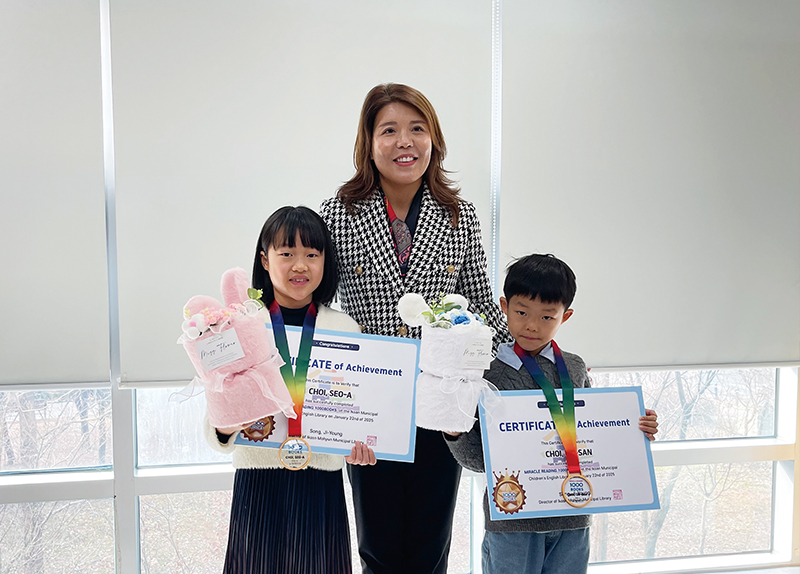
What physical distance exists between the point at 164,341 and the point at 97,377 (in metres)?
0.26

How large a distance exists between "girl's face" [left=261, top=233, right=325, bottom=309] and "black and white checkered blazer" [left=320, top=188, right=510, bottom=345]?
0.36 feet

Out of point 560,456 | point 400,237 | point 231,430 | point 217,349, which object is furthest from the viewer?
point 400,237

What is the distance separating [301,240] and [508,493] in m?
0.76

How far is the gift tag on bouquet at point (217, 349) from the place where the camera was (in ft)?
3.68

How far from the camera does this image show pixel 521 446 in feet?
4.36

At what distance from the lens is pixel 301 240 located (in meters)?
1.36

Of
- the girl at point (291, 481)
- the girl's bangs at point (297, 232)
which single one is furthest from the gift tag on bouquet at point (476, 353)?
the girl's bangs at point (297, 232)

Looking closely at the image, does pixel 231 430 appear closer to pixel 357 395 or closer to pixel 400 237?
pixel 357 395

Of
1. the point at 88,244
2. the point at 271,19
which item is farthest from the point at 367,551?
the point at 271,19

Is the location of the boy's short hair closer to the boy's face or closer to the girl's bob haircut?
the boy's face

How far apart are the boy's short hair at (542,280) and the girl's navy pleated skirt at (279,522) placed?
2.22ft

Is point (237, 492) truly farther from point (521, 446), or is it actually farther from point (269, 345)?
point (521, 446)

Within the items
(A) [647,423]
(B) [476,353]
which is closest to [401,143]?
(B) [476,353]

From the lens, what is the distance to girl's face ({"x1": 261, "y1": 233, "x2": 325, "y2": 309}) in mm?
1350
